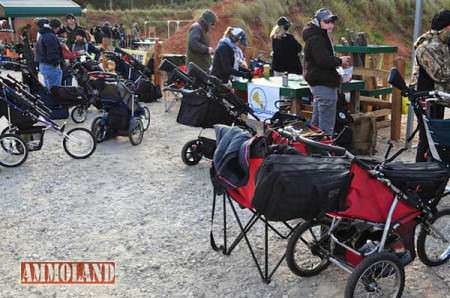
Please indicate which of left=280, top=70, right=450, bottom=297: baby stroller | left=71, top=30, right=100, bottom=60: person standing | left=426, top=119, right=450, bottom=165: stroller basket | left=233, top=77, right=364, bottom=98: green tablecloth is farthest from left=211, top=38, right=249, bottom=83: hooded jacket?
left=71, top=30, right=100, bottom=60: person standing

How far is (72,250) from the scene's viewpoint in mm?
4254

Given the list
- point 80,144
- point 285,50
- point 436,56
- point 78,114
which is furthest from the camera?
point 78,114

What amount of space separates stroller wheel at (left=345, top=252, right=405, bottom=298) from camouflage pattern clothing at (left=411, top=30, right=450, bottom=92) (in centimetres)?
258

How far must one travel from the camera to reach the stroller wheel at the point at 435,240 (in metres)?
3.58

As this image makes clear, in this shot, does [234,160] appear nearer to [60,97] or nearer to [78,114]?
[60,97]

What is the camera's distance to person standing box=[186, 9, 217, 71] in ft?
26.8

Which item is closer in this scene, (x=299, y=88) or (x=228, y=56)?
(x=299, y=88)

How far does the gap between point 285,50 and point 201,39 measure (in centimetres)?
133

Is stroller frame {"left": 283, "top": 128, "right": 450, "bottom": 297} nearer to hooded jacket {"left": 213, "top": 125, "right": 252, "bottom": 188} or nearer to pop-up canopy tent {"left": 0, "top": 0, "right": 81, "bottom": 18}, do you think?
hooded jacket {"left": 213, "top": 125, "right": 252, "bottom": 188}

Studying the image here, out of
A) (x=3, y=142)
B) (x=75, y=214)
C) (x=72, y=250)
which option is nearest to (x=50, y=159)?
(x=3, y=142)

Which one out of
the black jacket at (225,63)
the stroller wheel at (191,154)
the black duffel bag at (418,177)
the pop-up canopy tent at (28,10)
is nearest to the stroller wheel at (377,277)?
the black duffel bag at (418,177)

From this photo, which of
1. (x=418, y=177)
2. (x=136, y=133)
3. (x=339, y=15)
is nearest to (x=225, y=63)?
(x=136, y=133)

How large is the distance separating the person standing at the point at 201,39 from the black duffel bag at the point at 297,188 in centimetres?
559

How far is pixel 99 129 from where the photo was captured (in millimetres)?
7422
